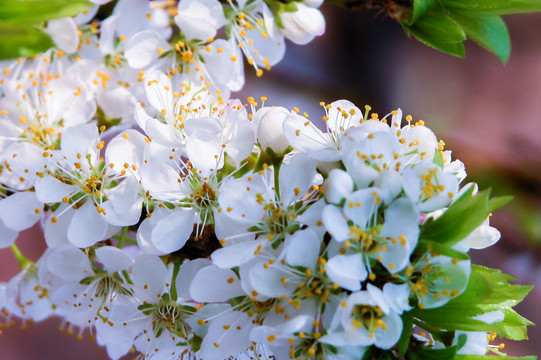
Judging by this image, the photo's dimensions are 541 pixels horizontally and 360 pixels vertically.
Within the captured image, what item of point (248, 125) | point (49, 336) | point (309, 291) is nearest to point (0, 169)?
point (248, 125)

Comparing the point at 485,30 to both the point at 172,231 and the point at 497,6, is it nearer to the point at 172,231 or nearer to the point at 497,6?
the point at 497,6

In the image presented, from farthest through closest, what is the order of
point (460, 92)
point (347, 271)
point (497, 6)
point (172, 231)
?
point (460, 92), point (497, 6), point (172, 231), point (347, 271)

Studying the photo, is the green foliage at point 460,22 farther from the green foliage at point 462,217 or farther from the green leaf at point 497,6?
the green foliage at point 462,217

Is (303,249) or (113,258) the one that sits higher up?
(303,249)

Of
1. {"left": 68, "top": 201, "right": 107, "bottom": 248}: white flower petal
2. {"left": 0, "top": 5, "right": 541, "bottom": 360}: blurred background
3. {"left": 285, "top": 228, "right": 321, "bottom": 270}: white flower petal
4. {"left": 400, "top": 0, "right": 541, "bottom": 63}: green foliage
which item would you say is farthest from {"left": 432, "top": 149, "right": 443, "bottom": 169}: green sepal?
{"left": 0, "top": 5, "right": 541, "bottom": 360}: blurred background

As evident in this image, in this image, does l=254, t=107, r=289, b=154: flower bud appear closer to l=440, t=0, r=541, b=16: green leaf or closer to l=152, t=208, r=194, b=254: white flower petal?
l=152, t=208, r=194, b=254: white flower petal

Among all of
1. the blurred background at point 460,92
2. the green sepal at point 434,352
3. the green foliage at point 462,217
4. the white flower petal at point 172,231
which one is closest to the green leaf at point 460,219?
the green foliage at point 462,217

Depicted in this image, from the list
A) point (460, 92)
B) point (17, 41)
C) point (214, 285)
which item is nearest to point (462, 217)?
point (214, 285)
